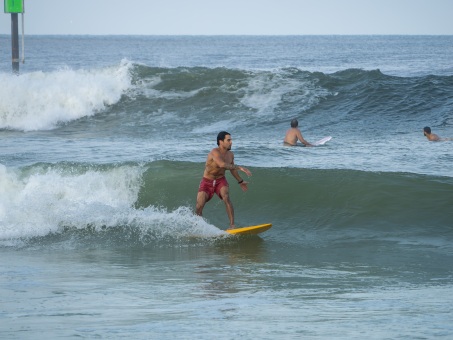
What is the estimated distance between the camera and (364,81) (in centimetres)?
2553

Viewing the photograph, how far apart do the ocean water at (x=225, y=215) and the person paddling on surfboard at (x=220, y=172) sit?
37 cm

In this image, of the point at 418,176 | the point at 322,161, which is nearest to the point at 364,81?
the point at 322,161

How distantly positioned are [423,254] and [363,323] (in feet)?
14.1

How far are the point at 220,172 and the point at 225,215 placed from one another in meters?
2.12

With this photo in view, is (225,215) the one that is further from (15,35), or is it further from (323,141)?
(15,35)

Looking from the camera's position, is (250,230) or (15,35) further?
(15,35)

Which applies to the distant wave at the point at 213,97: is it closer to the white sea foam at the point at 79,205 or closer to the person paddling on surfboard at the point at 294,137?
the person paddling on surfboard at the point at 294,137

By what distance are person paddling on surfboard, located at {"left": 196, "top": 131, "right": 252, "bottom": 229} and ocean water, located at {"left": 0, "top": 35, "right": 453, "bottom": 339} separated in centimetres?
37

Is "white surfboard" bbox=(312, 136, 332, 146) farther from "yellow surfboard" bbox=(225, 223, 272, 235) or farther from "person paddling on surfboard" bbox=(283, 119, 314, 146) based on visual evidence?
"yellow surfboard" bbox=(225, 223, 272, 235)

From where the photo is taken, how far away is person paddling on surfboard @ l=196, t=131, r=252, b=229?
9.97 meters

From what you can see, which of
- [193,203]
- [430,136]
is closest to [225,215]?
[193,203]

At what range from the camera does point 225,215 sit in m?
12.2

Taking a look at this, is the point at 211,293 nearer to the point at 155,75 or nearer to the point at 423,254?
the point at 423,254

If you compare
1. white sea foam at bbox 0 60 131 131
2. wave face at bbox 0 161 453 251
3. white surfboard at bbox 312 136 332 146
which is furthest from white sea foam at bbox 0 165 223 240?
white sea foam at bbox 0 60 131 131
